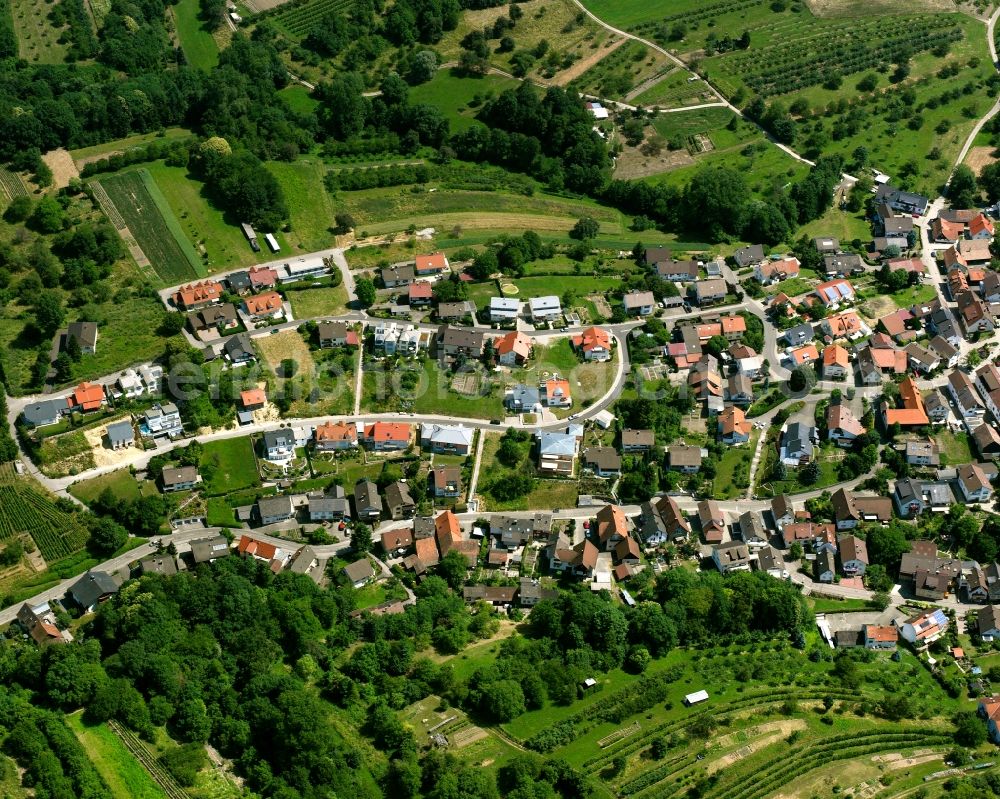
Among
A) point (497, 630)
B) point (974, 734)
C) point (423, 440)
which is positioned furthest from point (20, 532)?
point (974, 734)

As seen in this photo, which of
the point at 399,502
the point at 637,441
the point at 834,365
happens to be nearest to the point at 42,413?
the point at 399,502

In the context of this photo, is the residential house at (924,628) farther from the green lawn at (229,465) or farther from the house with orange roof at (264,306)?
the house with orange roof at (264,306)

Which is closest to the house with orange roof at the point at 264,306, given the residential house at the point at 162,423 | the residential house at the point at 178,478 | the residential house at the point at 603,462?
the residential house at the point at 162,423

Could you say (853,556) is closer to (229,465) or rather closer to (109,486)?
(229,465)

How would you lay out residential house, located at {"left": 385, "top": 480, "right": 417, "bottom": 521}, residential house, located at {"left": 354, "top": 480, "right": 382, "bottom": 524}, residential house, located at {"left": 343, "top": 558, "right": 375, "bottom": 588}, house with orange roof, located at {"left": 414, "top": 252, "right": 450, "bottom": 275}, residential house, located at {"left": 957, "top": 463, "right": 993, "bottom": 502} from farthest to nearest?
house with orange roof, located at {"left": 414, "top": 252, "right": 450, "bottom": 275}, residential house, located at {"left": 957, "top": 463, "right": 993, "bottom": 502}, residential house, located at {"left": 385, "top": 480, "right": 417, "bottom": 521}, residential house, located at {"left": 354, "top": 480, "right": 382, "bottom": 524}, residential house, located at {"left": 343, "top": 558, "right": 375, "bottom": 588}

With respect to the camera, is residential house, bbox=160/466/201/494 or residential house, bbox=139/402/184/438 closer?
residential house, bbox=160/466/201/494

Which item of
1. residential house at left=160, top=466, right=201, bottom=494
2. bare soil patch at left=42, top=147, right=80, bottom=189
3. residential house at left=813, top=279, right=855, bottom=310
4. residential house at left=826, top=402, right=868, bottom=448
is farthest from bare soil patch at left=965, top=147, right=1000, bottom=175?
bare soil patch at left=42, top=147, right=80, bottom=189

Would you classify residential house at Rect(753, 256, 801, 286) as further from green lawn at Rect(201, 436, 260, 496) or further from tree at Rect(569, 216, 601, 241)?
green lawn at Rect(201, 436, 260, 496)

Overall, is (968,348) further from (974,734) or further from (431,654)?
(431,654)
